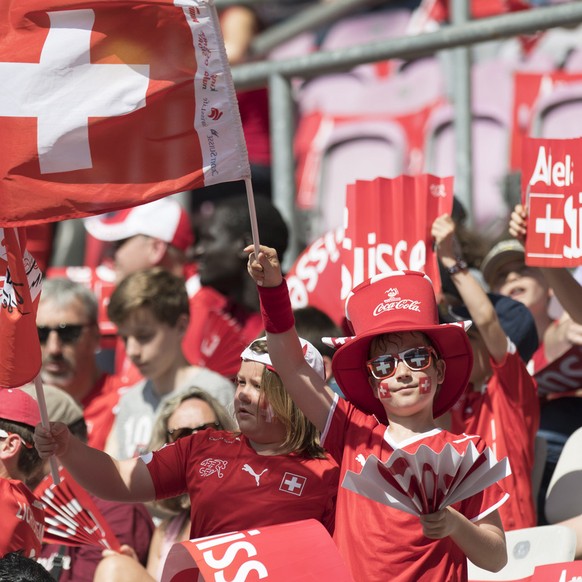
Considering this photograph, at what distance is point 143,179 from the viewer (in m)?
3.84

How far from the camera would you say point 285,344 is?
377cm

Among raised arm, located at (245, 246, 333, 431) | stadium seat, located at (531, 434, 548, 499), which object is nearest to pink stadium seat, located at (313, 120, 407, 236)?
stadium seat, located at (531, 434, 548, 499)

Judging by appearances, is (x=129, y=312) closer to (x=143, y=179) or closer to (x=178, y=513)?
(x=178, y=513)

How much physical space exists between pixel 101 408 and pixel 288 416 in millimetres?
2240

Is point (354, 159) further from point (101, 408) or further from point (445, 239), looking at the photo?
point (445, 239)

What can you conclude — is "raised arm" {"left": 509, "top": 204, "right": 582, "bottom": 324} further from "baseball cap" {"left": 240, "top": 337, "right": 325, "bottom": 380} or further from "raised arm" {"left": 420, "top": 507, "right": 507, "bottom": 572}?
"raised arm" {"left": 420, "top": 507, "right": 507, "bottom": 572}

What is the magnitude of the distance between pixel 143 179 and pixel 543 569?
62.5 inches

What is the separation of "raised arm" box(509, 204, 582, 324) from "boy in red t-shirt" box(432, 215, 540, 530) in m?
0.22

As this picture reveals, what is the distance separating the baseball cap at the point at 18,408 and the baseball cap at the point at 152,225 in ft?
7.71

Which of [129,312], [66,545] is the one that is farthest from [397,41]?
[66,545]

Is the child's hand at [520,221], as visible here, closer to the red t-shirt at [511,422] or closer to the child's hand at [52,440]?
the red t-shirt at [511,422]

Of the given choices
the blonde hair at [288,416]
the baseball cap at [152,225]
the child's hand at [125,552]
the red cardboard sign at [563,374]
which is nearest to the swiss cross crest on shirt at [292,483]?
the blonde hair at [288,416]

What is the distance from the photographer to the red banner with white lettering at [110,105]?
379cm

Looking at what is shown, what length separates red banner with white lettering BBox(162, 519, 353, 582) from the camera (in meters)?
3.47
